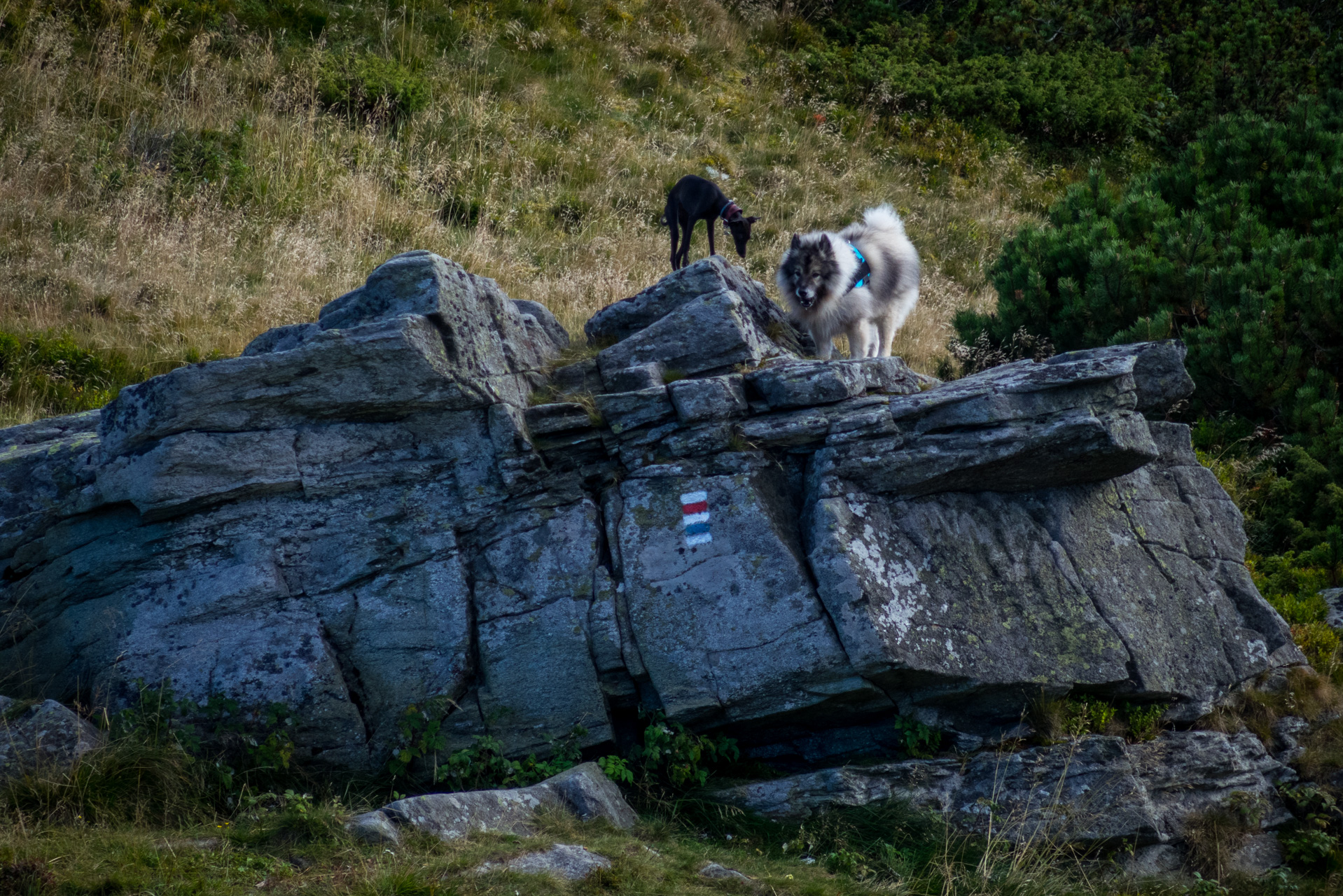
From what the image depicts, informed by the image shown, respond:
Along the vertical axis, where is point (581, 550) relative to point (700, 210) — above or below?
below

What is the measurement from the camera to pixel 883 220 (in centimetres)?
959

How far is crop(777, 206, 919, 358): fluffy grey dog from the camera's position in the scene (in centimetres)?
828

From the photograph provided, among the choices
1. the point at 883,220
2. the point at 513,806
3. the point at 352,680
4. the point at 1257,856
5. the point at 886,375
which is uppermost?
the point at 883,220

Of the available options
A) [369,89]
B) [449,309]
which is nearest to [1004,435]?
[449,309]

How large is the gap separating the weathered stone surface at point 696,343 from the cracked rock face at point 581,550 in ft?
1.90

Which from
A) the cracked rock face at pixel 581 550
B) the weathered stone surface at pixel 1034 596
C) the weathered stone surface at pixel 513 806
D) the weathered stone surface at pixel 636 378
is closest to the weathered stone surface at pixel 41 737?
the cracked rock face at pixel 581 550

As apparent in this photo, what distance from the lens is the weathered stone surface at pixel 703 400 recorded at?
6.39 m

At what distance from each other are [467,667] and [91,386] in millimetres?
5699

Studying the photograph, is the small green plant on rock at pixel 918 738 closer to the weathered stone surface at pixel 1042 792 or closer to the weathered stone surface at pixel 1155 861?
the weathered stone surface at pixel 1042 792

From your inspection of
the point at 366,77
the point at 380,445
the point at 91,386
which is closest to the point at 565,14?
the point at 366,77

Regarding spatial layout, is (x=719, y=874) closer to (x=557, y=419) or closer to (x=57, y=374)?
(x=557, y=419)

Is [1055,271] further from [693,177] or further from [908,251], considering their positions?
[693,177]

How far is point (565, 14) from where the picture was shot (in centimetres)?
1853

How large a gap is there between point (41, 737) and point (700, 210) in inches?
294
